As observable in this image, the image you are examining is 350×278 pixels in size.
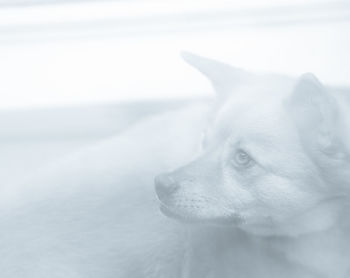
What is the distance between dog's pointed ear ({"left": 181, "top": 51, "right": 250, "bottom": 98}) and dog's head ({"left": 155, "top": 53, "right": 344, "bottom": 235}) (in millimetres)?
116

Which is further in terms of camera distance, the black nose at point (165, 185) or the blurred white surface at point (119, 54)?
the blurred white surface at point (119, 54)

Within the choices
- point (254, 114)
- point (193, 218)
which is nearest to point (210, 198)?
point (193, 218)

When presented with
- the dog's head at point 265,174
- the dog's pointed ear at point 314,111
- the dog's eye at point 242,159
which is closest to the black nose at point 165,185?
the dog's head at point 265,174

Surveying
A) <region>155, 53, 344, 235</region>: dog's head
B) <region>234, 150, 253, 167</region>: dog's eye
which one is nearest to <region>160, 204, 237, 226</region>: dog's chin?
<region>155, 53, 344, 235</region>: dog's head

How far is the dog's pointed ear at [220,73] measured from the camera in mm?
1243

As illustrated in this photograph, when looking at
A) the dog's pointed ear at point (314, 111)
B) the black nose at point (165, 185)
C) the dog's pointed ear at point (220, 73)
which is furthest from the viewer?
the dog's pointed ear at point (220, 73)

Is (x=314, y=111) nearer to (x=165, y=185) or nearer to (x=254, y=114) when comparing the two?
(x=254, y=114)

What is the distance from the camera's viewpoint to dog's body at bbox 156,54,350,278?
1.04 meters

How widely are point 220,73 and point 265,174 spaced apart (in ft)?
0.99

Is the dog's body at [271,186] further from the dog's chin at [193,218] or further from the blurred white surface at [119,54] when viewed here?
the blurred white surface at [119,54]

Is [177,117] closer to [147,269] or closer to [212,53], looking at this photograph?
[212,53]

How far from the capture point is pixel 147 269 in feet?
4.04

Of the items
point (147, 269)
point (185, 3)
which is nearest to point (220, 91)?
point (185, 3)

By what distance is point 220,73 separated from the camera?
1.25m
